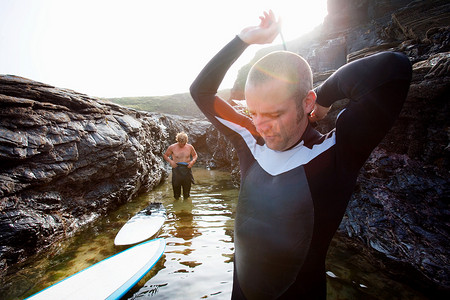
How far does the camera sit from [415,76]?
3719 mm

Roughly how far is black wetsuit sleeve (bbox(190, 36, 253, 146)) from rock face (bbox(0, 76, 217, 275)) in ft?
15.5

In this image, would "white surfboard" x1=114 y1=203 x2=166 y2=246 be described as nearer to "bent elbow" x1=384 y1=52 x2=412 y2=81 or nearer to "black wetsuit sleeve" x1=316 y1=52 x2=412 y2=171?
"black wetsuit sleeve" x1=316 y1=52 x2=412 y2=171

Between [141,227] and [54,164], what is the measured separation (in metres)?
2.60

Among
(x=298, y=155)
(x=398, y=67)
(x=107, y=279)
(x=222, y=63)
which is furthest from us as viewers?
(x=107, y=279)

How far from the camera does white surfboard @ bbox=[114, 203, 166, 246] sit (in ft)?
14.7

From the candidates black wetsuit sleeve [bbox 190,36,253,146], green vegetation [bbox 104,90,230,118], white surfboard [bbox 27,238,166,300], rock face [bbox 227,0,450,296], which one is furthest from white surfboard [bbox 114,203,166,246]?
green vegetation [bbox 104,90,230,118]

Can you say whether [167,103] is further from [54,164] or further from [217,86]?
[217,86]

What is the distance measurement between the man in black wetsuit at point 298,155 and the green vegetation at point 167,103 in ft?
178

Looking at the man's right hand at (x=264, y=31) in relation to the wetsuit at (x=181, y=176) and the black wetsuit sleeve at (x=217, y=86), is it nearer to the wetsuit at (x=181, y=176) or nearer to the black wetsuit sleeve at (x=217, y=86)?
the black wetsuit sleeve at (x=217, y=86)

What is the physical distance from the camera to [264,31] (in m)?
1.24

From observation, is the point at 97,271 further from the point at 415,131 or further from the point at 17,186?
the point at 415,131

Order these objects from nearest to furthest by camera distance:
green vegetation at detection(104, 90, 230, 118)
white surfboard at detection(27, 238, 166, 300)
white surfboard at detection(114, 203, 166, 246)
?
white surfboard at detection(27, 238, 166, 300), white surfboard at detection(114, 203, 166, 246), green vegetation at detection(104, 90, 230, 118)

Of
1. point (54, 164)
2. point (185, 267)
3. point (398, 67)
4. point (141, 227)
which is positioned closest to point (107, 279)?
point (185, 267)

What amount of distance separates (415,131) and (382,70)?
3.81m
